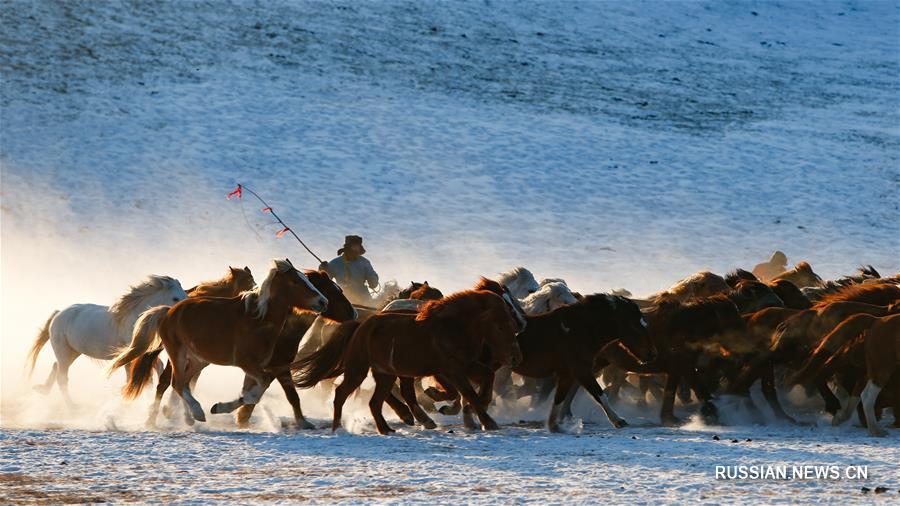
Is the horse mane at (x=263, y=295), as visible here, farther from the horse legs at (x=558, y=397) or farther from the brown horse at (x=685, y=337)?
the brown horse at (x=685, y=337)

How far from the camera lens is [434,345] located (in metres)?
10.7

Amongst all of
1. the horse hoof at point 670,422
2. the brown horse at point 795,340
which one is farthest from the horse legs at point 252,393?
the brown horse at point 795,340

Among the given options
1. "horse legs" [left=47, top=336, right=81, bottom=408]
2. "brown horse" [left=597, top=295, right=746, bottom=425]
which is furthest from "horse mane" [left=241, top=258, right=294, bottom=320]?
"horse legs" [left=47, top=336, right=81, bottom=408]

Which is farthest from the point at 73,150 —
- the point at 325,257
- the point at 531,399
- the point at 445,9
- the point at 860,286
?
the point at 860,286

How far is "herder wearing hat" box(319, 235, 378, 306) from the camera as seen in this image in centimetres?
1609

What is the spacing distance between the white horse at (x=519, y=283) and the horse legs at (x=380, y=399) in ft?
13.5

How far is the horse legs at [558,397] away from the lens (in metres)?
11.1

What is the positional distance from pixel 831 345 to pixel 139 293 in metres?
7.28

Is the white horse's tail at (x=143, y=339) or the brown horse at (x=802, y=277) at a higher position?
the brown horse at (x=802, y=277)

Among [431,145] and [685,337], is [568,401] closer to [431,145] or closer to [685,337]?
[685,337]

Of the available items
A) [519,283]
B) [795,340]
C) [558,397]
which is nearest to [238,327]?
[558,397]

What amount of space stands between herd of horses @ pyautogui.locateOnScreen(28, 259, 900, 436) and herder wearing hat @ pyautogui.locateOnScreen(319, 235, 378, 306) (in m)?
3.05

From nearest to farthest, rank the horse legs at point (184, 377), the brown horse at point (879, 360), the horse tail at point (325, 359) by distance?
1. the brown horse at point (879, 360)
2. the horse legs at point (184, 377)
3. the horse tail at point (325, 359)

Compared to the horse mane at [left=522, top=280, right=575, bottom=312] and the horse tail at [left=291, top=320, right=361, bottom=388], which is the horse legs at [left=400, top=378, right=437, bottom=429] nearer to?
the horse tail at [left=291, top=320, right=361, bottom=388]
